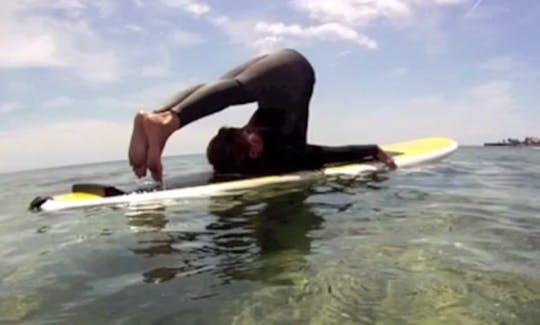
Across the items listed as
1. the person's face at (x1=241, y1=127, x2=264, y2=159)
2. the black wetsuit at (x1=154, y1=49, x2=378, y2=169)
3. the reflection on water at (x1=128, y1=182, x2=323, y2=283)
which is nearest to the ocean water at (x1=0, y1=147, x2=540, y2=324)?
the reflection on water at (x1=128, y1=182, x2=323, y2=283)

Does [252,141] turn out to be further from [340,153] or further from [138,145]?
→ [340,153]

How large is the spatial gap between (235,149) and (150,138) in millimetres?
1342

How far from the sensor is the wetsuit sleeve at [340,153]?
7.59m

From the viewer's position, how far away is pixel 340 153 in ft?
26.0

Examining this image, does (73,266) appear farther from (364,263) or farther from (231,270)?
(364,263)

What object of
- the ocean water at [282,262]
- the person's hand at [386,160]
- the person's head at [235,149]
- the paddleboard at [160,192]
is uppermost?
the person's head at [235,149]

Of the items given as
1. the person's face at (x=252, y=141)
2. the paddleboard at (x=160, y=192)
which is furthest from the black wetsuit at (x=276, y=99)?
the paddleboard at (x=160, y=192)

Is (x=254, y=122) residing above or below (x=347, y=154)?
above

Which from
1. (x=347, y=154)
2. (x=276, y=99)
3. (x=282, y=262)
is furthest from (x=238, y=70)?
(x=282, y=262)

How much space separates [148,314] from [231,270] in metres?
0.67

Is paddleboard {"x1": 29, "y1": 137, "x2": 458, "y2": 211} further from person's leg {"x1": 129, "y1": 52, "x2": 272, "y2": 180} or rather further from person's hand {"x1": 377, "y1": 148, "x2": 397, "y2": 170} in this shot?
person's hand {"x1": 377, "y1": 148, "x2": 397, "y2": 170}

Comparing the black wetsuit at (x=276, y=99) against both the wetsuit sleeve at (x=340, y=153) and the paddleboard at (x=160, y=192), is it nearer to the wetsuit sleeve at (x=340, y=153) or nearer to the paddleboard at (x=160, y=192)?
the wetsuit sleeve at (x=340, y=153)

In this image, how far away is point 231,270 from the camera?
3.03 m

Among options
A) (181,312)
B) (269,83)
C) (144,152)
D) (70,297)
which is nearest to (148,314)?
(181,312)
